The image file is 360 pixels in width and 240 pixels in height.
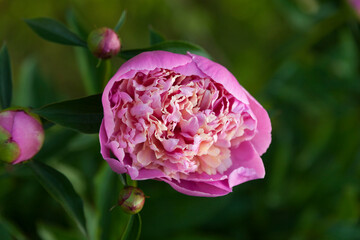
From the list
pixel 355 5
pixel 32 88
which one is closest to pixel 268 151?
pixel 355 5

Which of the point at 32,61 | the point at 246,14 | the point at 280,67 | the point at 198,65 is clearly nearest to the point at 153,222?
the point at 198,65

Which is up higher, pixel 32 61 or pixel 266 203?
pixel 32 61

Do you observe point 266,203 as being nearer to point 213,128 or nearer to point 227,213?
point 227,213

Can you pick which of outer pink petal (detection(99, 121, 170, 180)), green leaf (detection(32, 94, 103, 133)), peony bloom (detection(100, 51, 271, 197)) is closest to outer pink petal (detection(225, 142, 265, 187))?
peony bloom (detection(100, 51, 271, 197))

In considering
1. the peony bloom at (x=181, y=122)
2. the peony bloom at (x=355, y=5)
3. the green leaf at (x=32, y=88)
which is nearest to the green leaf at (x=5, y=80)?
the peony bloom at (x=181, y=122)

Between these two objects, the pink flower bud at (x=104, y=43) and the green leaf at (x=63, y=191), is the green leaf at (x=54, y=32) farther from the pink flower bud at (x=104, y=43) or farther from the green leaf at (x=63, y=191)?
the green leaf at (x=63, y=191)
